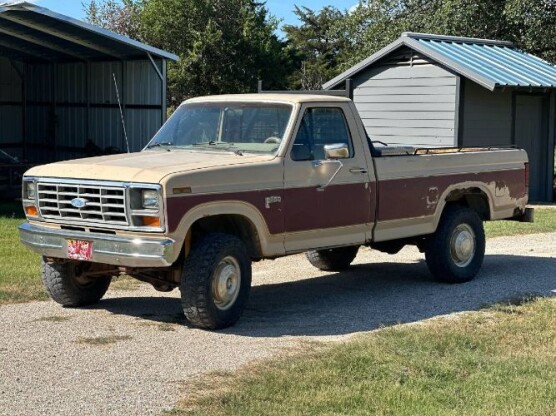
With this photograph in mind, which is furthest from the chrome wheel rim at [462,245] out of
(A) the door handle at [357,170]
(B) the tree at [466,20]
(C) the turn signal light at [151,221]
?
(B) the tree at [466,20]

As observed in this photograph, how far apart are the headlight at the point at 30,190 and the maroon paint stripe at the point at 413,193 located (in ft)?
11.2

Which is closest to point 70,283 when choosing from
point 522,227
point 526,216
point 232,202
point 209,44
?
point 232,202

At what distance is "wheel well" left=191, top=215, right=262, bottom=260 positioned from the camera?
8.35 meters

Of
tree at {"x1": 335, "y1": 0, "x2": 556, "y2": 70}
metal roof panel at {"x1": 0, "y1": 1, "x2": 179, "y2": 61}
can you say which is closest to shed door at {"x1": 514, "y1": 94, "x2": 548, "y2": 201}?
tree at {"x1": 335, "y1": 0, "x2": 556, "y2": 70}

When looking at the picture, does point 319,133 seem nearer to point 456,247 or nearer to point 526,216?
point 456,247

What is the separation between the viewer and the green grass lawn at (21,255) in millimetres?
9758

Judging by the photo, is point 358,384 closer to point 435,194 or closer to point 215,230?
point 215,230

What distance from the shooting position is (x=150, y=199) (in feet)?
25.2

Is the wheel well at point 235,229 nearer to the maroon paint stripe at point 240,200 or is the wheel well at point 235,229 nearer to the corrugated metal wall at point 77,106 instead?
the maroon paint stripe at point 240,200

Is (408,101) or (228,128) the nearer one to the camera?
(228,128)

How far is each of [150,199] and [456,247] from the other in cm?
438

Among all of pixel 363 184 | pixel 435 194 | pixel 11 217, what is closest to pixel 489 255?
pixel 435 194

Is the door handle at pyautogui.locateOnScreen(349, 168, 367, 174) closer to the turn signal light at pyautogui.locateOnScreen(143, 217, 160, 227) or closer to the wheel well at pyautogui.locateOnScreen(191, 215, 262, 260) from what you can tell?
the wheel well at pyautogui.locateOnScreen(191, 215, 262, 260)

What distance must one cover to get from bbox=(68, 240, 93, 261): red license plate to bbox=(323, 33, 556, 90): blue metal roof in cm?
1214
